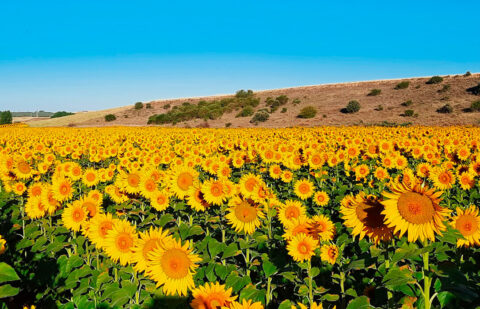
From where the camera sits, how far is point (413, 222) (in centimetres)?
221

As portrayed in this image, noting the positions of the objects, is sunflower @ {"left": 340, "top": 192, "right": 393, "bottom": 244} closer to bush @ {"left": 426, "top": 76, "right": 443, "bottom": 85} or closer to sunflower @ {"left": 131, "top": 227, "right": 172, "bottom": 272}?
sunflower @ {"left": 131, "top": 227, "right": 172, "bottom": 272}

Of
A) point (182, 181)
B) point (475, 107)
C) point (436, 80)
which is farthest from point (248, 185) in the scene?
point (436, 80)

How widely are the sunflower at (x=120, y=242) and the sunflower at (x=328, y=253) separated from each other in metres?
2.62

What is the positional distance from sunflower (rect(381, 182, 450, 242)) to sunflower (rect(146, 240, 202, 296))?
64.0 inches

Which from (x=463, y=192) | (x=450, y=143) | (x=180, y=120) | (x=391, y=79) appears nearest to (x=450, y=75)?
(x=391, y=79)

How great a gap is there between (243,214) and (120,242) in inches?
66.9

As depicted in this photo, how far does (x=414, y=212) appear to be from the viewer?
2186mm

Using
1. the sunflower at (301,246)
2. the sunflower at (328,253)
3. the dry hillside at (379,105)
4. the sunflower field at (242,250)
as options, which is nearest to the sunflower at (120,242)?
the sunflower field at (242,250)

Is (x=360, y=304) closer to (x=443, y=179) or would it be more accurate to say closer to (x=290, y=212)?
(x=290, y=212)

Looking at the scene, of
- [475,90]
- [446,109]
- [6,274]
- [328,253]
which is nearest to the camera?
[6,274]

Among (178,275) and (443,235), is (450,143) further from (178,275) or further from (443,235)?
(178,275)

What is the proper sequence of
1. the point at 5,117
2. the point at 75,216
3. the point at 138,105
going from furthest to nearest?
1. the point at 138,105
2. the point at 5,117
3. the point at 75,216

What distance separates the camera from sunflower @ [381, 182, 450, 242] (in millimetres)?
2174

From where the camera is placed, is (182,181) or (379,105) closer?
(182,181)
